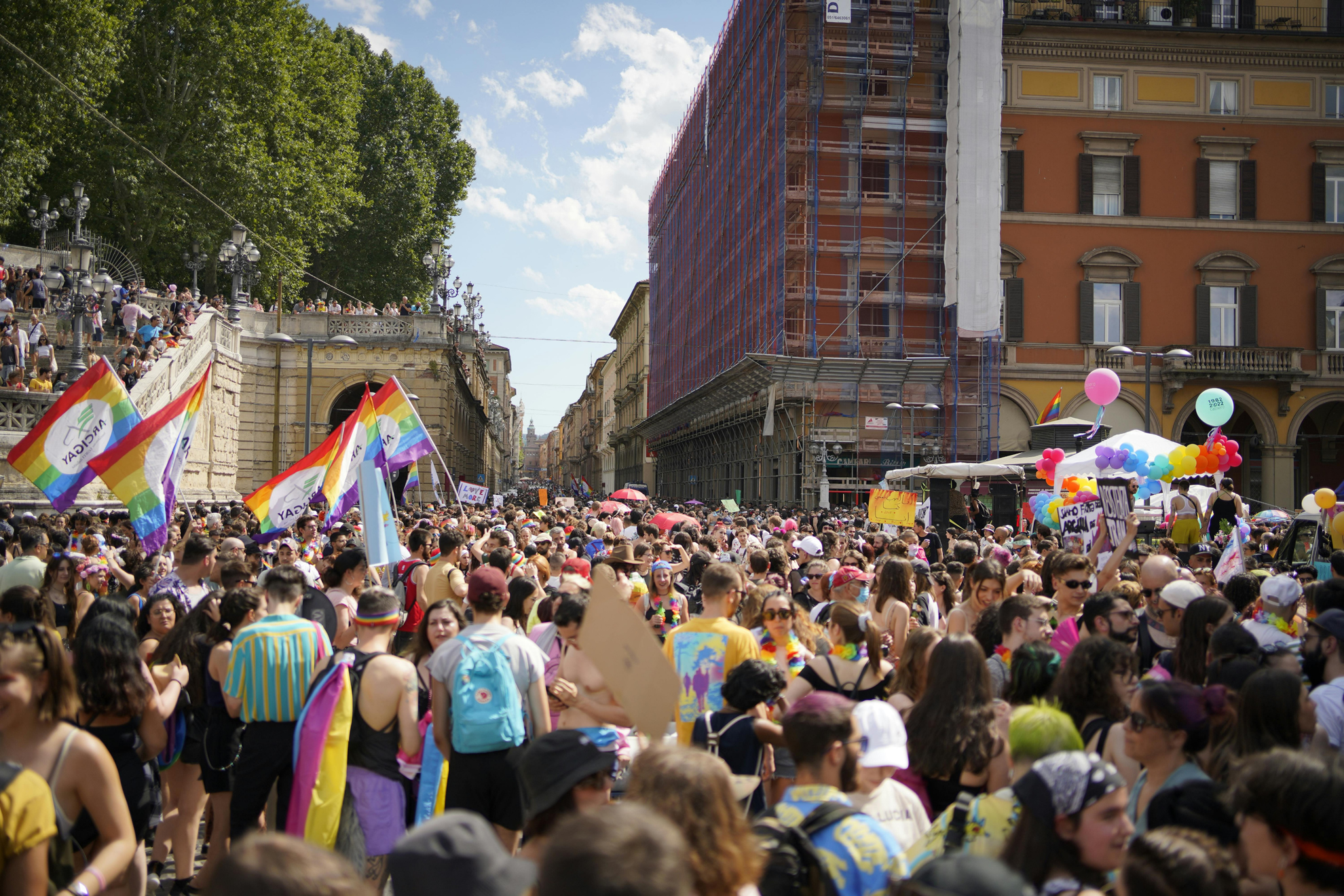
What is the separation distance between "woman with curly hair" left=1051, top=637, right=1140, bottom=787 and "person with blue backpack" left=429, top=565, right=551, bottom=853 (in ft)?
7.93

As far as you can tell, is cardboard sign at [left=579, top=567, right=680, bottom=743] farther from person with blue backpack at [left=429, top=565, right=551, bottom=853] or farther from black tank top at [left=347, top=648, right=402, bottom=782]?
black tank top at [left=347, top=648, right=402, bottom=782]

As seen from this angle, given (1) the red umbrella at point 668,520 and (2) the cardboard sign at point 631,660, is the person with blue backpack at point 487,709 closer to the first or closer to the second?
(2) the cardboard sign at point 631,660

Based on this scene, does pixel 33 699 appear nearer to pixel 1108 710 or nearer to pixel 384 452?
pixel 1108 710

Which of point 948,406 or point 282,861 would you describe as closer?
point 282,861

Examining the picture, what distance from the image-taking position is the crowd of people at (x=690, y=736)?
269cm

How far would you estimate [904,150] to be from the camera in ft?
105

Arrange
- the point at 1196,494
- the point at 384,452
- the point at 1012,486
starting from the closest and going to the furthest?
the point at 384,452
the point at 1196,494
the point at 1012,486

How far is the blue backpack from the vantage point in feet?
16.4

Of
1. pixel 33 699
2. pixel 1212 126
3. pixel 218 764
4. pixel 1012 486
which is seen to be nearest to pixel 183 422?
pixel 218 764

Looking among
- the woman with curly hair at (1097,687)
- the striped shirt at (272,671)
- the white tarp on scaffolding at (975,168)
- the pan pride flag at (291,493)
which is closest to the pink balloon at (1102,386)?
the pan pride flag at (291,493)

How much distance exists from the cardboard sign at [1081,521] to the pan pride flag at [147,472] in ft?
32.9

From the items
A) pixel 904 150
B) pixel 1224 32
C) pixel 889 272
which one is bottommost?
pixel 889 272

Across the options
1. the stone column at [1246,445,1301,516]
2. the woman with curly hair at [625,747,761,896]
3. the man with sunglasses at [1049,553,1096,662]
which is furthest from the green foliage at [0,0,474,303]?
the stone column at [1246,445,1301,516]

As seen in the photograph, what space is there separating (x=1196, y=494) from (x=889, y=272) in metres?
18.8
